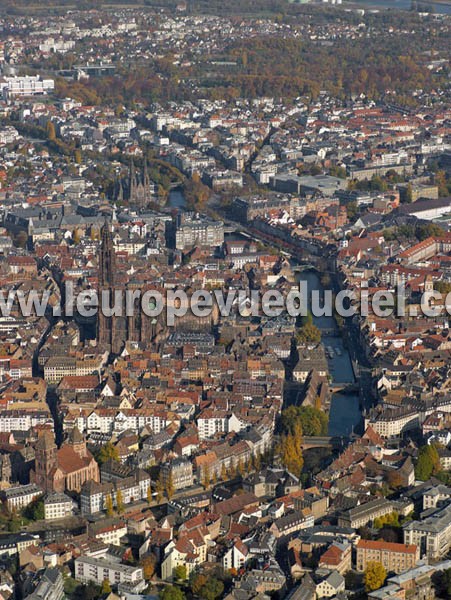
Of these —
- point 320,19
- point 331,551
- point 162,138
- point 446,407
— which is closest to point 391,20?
point 320,19

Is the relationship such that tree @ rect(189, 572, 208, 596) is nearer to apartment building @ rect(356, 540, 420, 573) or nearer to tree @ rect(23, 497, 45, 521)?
apartment building @ rect(356, 540, 420, 573)

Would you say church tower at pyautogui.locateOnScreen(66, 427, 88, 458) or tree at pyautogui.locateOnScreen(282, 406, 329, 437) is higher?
church tower at pyautogui.locateOnScreen(66, 427, 88, 458)

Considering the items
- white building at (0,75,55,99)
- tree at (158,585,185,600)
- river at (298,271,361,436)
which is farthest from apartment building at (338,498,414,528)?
white building at (0,75,55,99)

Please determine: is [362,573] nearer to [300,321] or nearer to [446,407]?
[446,407]

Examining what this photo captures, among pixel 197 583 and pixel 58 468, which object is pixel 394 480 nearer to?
pixel 197 583

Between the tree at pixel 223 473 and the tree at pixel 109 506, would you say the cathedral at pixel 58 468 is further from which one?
the tree at pixel 223 473

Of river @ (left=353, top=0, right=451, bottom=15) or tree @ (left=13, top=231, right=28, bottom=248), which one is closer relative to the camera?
tree @ (left=13, top=231, right=28, bottom=248)

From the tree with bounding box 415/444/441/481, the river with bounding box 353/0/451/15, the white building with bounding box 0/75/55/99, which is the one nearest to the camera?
the tree with bounding box 415/444/441/481

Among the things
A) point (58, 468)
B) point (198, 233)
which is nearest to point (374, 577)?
point (58, 468)
